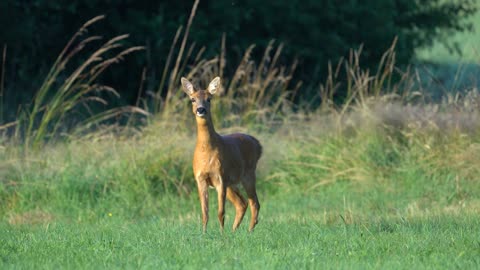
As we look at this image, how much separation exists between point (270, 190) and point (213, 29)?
260 inches

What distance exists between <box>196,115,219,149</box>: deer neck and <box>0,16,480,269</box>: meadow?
0.84 m

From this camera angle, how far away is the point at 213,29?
20312 millimetres

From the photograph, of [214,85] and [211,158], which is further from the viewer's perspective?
[214,85]

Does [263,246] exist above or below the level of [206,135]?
below

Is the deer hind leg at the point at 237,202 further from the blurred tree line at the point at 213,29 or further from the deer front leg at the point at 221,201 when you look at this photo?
the blurred tree line at the point at 213,29

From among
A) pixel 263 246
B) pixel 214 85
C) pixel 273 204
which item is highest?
pixel 214 85

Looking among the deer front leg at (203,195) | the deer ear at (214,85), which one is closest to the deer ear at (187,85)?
the deer ear at (214,85)

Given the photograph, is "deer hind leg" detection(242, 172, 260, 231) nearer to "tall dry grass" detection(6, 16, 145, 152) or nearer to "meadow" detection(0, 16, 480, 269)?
"meadow" detection(0, 16, 480, 269)

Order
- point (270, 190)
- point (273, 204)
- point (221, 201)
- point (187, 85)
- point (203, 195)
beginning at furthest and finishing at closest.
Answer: point (270, 190)
point (273, 204)
point (187, 85)
point (203, 195)
point (221, 201)

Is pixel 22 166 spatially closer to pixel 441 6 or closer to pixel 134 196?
pixel 134 196

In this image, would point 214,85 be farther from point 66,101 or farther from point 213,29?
point 213,29

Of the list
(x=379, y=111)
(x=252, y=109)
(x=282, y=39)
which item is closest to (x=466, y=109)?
(x=379, y=111)

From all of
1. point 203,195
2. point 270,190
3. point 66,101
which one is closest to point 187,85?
point 203,195

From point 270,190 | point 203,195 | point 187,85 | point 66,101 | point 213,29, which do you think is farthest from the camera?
point 213,29
